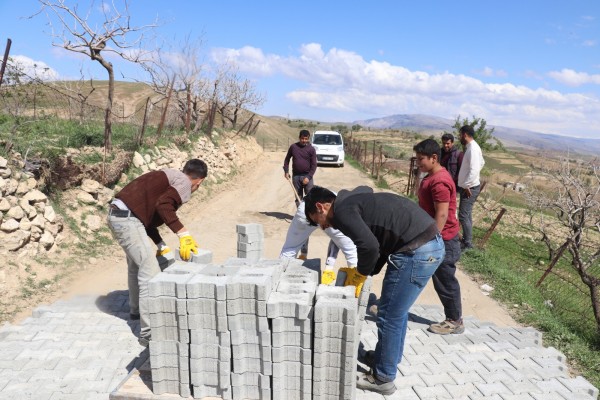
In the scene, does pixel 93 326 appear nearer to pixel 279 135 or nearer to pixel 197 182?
pixel 197 182

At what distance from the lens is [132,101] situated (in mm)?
46594

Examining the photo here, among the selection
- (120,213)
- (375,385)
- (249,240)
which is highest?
(120,213)

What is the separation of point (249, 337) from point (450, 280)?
2259 mm

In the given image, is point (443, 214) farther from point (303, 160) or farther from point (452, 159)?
point (303, 160)

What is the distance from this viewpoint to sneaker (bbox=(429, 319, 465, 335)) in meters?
4.55

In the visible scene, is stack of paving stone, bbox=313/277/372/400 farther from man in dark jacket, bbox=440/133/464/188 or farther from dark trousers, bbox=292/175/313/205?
dark trousers, bbox=292/175/313/205

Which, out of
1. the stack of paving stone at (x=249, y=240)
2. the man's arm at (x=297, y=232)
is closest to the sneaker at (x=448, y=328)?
the man's arm at (x=297, y=232)

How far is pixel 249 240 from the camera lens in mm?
5199

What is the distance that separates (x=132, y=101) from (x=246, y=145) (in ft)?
104

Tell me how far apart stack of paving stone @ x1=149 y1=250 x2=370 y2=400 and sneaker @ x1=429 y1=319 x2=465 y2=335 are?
174cm

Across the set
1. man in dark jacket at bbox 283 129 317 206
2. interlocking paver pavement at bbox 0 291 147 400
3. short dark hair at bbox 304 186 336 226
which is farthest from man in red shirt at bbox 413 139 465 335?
man in dark jacket at bbox 283 129 317 206

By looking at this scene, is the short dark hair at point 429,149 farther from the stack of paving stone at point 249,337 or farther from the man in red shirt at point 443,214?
the stack of paving stone at point 249,337

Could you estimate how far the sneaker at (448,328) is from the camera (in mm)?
4547

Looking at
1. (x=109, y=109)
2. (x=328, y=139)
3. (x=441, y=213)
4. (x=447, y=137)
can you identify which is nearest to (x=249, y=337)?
(x=441, y=213)
